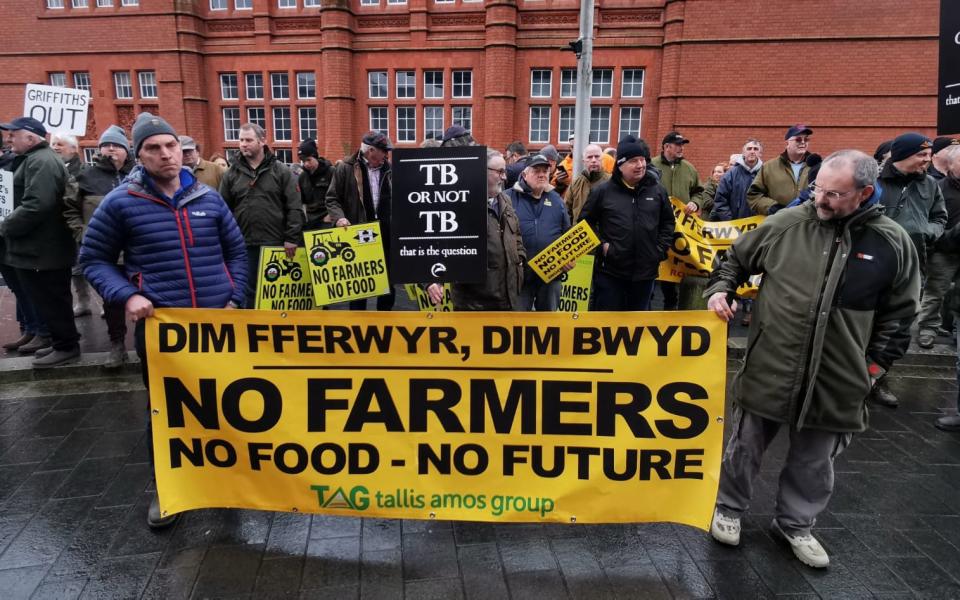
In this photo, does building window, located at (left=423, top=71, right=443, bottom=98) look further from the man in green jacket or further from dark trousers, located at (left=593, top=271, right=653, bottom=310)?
the man in green jacket

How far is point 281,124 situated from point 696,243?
59.4 ft

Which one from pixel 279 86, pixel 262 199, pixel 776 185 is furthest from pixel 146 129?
pixel 279 86

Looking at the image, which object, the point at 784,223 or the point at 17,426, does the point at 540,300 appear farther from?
the point at 17,426

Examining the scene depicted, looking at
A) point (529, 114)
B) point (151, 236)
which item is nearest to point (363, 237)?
point (151, 236)

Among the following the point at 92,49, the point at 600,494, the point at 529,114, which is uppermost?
the point at 92,49

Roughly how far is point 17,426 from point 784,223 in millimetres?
5340

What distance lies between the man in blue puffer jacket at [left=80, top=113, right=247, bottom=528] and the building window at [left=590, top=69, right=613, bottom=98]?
1735 cm

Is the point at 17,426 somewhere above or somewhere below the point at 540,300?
below

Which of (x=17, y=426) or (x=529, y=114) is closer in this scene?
(x=17, y=426)

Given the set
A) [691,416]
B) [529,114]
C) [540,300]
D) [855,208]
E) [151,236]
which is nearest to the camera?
[855,208]

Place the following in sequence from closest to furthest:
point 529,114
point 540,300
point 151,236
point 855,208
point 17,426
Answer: point 855,208
point 151,236
point 17,426
point 540,300
point 529,114

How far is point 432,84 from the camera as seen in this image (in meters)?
19.4

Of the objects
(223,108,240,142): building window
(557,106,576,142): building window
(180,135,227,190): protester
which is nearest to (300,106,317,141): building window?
(223,108,240,142): building window

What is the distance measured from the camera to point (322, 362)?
111 inches
